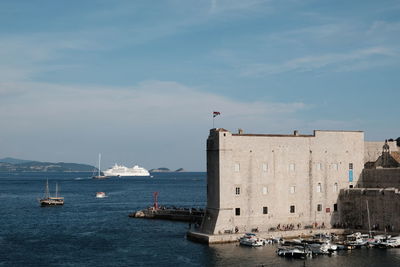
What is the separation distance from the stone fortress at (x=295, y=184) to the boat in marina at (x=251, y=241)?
7.66 feet

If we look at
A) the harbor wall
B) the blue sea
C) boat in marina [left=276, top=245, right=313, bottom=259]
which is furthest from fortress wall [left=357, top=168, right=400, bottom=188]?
boat in marina [left=276, top=245, right=313, bottom=259]

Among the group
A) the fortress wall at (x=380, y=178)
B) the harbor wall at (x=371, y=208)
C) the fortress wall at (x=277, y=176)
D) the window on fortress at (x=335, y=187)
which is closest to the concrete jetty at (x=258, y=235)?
the fortress wall at (x=277, y=176)

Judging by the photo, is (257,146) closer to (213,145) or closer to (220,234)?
(213,145)

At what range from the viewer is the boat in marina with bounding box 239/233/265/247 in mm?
66125

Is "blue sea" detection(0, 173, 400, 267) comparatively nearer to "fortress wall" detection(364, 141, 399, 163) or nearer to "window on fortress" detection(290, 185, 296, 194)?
"window on fortress" detection(290, 185, 296, 194)

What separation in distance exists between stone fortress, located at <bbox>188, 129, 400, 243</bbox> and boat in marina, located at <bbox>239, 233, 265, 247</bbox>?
2.33 metres

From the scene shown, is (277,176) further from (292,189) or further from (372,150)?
(372,150)

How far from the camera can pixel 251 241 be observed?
66.2 metres

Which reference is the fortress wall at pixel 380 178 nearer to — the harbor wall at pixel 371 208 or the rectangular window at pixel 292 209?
the harbor wall at pixel 371 208

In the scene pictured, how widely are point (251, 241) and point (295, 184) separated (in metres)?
11.6

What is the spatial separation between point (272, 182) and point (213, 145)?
901 cm

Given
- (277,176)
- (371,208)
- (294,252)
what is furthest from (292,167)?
(294,252)

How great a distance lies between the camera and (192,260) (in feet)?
197

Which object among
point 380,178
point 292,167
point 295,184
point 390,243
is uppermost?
point 292,167
